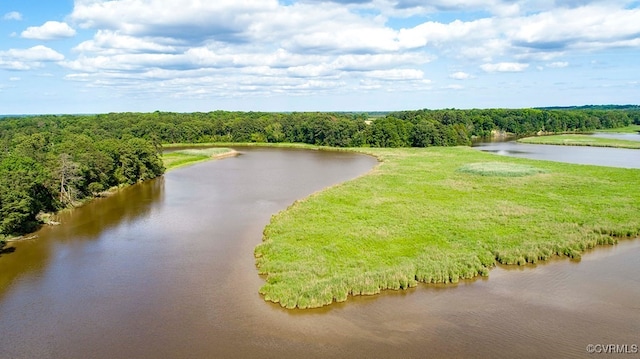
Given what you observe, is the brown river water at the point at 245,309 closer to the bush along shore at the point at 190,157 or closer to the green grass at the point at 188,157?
the green grass at the point at 188,157

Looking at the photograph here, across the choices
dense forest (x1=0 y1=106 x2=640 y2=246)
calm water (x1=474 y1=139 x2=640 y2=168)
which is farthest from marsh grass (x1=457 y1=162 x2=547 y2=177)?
dense forest (x1=0 y1=106 x2=640 y2=246)

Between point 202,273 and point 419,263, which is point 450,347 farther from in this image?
point 202,273

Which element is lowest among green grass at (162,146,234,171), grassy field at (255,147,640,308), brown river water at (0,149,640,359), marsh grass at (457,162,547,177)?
brown river water at (0,149,640,359)

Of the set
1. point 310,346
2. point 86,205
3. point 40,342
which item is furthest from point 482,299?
point 86,205

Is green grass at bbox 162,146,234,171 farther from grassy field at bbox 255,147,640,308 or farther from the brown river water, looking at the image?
the brown river water

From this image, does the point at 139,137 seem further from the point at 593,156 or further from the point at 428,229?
the point at 593,156


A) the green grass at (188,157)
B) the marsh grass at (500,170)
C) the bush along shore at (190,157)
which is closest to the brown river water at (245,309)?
the marsh grass at (500,170)
